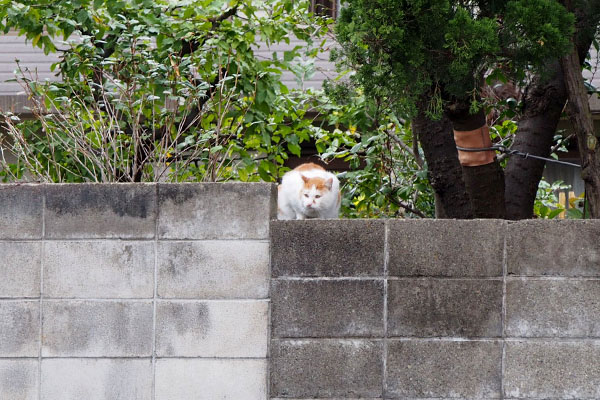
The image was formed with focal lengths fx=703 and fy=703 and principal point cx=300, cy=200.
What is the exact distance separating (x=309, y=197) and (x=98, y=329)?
1902mm

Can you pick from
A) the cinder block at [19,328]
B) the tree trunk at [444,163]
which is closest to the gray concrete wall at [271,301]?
the cinder block at [19,328]

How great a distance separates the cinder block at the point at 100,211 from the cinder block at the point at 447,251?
3.78ft

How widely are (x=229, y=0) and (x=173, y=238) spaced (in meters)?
A: 2.58

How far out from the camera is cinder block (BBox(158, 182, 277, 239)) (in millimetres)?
3277

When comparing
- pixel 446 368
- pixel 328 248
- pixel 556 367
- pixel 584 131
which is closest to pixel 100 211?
pixel 328 248

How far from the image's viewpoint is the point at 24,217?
3328 mm

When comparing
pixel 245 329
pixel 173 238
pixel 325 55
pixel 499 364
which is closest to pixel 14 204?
pixel 173 238

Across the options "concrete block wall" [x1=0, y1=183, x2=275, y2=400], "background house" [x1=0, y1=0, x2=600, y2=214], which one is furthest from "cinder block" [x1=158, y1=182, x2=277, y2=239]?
"background house" [x1=0, y1=0, x2=600, y2=214]

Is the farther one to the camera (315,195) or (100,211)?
(315,195)

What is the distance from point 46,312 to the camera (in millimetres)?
3297

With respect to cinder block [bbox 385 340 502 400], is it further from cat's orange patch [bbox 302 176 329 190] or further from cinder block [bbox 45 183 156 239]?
cat's orange patch [bbox 302 176 329 190]

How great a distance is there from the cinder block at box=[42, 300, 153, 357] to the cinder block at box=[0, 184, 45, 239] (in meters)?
0.37

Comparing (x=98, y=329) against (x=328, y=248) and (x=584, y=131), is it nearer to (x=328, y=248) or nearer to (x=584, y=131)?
(x=328, y=248)

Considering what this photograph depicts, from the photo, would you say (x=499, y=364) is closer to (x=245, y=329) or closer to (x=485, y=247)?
(x=485, y=247)
